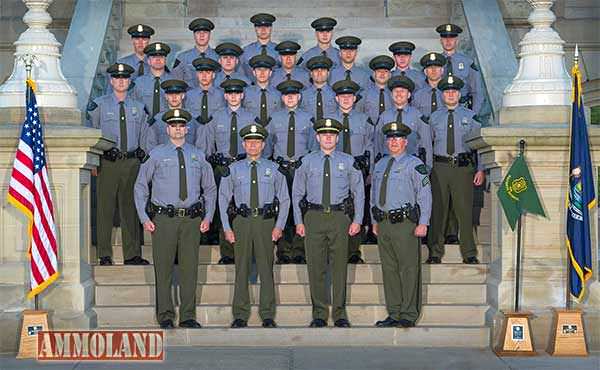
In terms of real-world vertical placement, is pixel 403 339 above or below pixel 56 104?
below

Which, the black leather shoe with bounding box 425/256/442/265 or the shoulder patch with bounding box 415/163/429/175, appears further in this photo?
the black leather shoe with bounding box 425/256/442/265

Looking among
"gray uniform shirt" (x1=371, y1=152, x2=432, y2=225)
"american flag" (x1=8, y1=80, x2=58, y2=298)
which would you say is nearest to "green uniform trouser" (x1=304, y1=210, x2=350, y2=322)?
"gray uniform shirt" (x1=371, y1=152, x2=432, y2=225)

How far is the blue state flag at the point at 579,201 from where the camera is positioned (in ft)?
39.3

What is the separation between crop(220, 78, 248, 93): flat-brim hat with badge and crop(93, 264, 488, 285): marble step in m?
1.93

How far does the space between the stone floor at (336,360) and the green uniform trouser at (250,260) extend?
0.51 meters

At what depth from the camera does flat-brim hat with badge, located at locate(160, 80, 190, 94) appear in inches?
538

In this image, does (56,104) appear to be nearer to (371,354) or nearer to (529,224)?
(371,354)

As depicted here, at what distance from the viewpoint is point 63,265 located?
1245cm

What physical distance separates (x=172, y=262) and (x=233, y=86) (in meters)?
2.17

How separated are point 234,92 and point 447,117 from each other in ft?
7.49

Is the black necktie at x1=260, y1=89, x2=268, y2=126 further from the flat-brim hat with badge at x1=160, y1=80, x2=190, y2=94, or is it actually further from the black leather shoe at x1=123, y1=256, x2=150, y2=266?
the black leather shoe at x1=123, y1=256, x2=150, y2=266

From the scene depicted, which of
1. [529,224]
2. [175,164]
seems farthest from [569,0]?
[175,164]

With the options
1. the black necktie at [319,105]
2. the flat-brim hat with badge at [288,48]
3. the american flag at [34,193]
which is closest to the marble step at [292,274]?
the american flag at [34,193]

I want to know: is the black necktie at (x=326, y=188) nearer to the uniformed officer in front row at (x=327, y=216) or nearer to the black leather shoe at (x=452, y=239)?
the uniformed officer in front row at (x=327, y=216)
